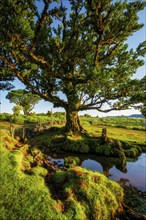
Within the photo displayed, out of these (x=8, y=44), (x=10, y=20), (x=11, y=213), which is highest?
(x=10, y=20)

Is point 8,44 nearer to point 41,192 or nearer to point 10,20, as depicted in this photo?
point 10,20

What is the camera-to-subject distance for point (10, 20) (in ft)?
69.1

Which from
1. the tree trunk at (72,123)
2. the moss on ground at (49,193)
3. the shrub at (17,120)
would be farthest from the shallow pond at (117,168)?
the shrub at (17,120)

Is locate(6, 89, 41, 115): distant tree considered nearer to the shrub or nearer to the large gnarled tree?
the shrub

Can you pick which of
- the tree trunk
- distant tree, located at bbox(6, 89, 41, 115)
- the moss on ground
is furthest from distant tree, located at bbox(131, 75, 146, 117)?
distant tree, located at bbox(6, 89, 41, 115)

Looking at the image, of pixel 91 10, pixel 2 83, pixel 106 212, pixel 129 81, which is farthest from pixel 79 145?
pixel 106 212

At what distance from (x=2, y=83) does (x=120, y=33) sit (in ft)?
59.4

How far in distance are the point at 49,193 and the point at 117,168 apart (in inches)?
537

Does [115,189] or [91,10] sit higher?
[91,10]

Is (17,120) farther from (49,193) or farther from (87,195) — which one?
(87,195)

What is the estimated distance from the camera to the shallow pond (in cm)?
1700

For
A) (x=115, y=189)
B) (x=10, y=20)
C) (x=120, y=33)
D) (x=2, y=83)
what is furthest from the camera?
(x=2, y=83)

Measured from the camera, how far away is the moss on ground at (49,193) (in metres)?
7.50

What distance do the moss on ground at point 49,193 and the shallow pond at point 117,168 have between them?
609cm
